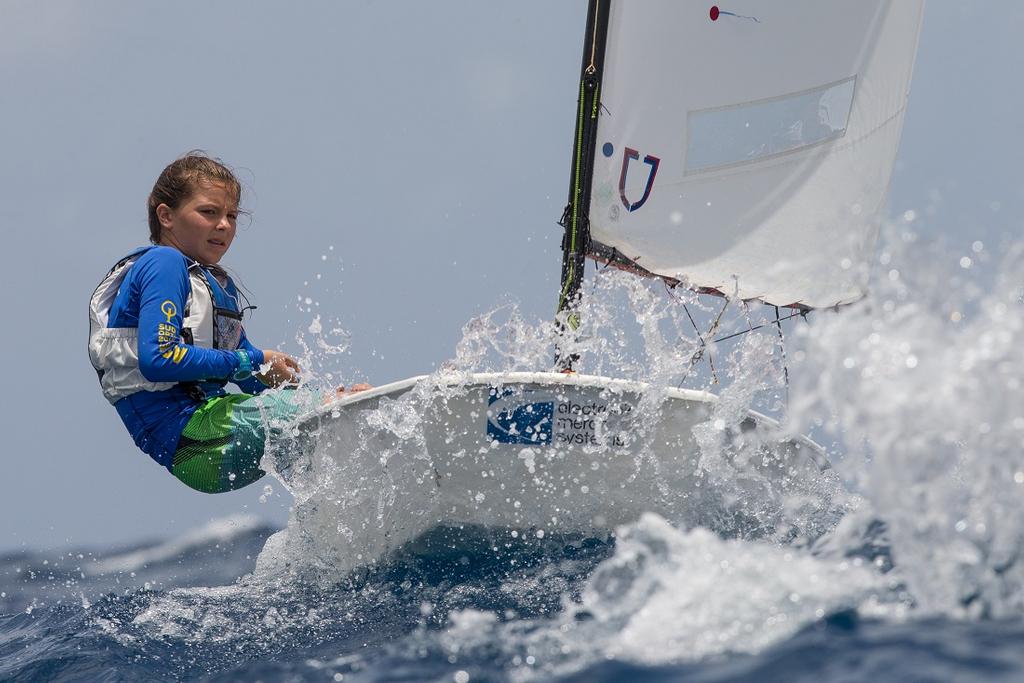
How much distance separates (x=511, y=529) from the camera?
3490 millimetres

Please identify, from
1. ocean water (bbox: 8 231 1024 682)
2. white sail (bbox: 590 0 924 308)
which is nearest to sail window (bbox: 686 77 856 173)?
white sail (bbox: 590 0 924 308)

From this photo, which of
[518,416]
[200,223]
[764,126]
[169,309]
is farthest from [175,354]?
[764,126]

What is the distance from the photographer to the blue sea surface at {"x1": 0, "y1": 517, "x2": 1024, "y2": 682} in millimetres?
1896

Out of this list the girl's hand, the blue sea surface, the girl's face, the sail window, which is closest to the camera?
the blue sea surface

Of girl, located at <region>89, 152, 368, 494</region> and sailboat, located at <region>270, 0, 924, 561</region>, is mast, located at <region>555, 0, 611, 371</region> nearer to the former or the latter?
sailboat, located at <region>270, 0, 924, 561</region>

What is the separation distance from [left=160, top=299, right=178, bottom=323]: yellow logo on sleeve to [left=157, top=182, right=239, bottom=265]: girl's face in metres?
0.48

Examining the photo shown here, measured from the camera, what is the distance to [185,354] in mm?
3322

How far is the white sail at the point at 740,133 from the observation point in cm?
530

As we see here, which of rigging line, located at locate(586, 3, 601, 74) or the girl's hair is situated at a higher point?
rigging line, located at locate(586, 3, 601, 74)

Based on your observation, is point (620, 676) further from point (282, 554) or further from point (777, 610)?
point (282, 554)

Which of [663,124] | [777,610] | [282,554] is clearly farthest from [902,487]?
[663,124]

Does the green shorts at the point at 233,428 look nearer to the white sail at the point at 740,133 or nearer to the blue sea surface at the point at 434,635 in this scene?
the blue sea surface at the point at 434,635

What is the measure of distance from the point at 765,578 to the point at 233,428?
2.05 m

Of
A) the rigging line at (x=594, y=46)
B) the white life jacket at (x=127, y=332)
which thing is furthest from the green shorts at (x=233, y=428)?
the rigging line at (x=594, y=46)
